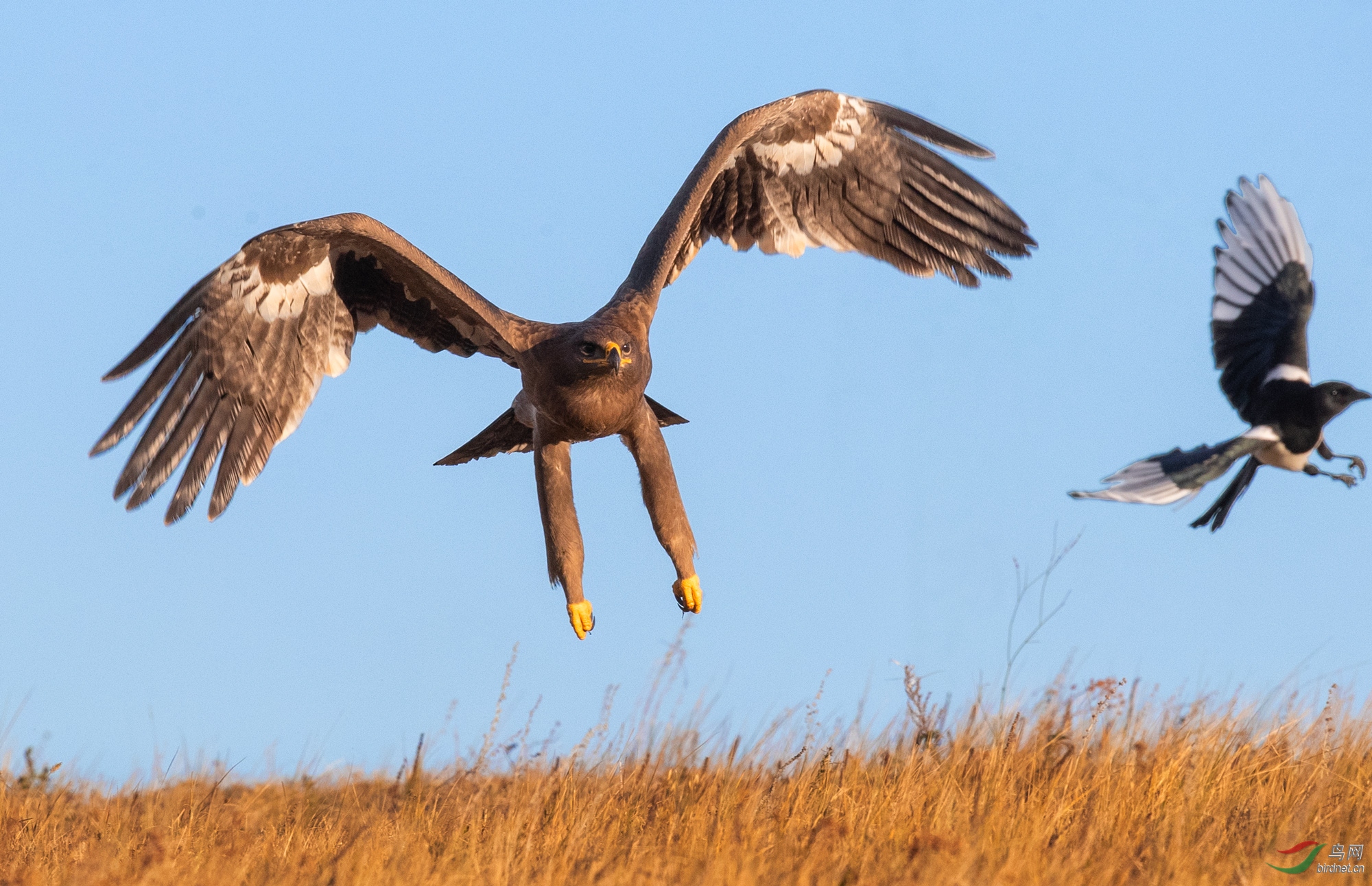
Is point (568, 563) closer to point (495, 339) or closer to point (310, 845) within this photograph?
point (495, 339)

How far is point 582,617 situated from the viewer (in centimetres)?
658

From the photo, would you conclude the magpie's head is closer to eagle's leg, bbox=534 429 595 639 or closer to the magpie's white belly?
the magpie's white belly

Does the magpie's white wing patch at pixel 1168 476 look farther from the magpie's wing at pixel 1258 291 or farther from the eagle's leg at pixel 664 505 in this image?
the eagle's leg at pixel 664 505

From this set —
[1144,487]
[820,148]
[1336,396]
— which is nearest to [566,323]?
[820,148]

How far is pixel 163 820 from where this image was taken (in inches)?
230

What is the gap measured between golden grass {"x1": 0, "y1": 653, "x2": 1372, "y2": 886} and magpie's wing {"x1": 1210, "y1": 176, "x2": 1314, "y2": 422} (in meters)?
1.78

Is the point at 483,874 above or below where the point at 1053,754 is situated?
below

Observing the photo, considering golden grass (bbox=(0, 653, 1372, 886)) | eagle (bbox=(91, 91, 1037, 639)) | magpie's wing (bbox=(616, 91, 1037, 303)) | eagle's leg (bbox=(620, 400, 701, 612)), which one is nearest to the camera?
golden grass (bbox=(0, 653, 1372, 886))

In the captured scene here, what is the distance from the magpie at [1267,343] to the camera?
589 centimetres

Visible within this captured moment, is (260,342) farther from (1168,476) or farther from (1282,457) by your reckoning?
(1282,457)

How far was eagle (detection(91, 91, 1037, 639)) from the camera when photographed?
21.5ft

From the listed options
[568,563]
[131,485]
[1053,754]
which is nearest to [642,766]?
[568,563]

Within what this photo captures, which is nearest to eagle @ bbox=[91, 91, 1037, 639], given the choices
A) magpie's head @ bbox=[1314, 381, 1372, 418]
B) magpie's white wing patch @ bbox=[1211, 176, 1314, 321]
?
magpie's white wing patch @ bbox=[1211, 176, 1314, 321]

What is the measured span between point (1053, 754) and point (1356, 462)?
2.14 metres
